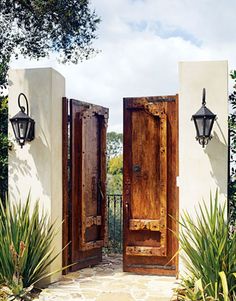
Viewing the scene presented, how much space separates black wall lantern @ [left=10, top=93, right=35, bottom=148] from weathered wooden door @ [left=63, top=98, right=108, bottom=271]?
0.54 m

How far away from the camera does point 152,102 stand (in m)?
5.50

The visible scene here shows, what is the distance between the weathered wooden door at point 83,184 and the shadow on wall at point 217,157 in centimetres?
180

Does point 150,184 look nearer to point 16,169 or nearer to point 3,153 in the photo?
point 16,169

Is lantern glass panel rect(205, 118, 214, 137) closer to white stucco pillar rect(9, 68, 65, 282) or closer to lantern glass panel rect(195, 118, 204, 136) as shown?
lantern glass panel rect(195, 118, 204, 136)

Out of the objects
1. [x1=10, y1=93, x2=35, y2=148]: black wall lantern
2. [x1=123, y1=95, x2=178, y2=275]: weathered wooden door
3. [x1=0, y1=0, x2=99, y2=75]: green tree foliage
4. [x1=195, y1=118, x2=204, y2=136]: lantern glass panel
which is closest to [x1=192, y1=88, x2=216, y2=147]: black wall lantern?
[x1=195, y1=118, x2=204, y2=136]: lantern glass panel

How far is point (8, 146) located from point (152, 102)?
2044 millimetres

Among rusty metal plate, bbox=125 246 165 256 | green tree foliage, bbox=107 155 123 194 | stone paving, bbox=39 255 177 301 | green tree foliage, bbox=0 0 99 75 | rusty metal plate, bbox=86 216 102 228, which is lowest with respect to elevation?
stone paving, bbox=39 255 177 301

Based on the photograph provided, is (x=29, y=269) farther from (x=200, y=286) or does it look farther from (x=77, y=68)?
(x=77, y=68)

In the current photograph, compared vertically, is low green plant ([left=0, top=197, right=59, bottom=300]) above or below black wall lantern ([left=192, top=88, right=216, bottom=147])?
below

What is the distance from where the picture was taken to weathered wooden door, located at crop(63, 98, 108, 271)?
5609 millimetres

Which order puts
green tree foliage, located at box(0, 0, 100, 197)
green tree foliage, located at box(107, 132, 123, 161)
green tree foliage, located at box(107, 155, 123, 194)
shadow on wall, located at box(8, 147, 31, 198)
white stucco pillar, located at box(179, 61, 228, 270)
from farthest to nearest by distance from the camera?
green tree foliage, located at box(107, 155, 123, 194), green tree foliage, located at box(0, 0, 100, 197), green tree foliage, located at box(107, 132, 123, 161), shadow on wall, located at box(8, 147, 31, 198), white stucco pillar, located at box(179, 61, 228, 270)

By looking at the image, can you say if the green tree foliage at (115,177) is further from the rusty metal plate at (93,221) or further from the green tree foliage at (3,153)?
the green tree foliage at (3,153)

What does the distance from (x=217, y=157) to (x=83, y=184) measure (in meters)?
1.95

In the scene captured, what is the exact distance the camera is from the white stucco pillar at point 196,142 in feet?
16.1
